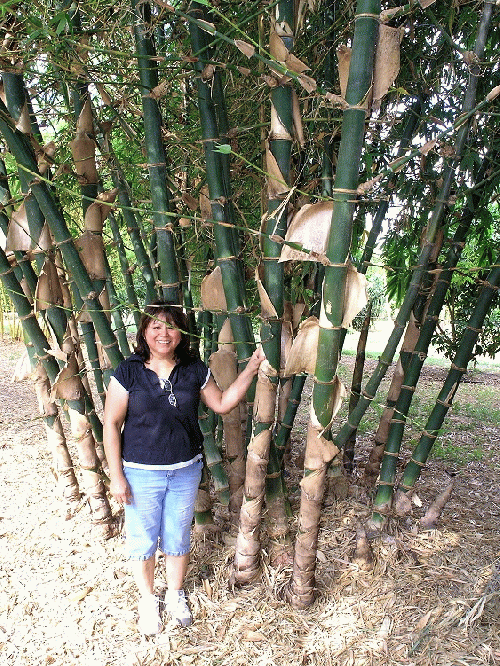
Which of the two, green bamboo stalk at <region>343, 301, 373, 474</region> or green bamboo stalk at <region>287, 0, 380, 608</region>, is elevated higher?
green bamboo stalk at <region>287, 0, 380, 608</region>

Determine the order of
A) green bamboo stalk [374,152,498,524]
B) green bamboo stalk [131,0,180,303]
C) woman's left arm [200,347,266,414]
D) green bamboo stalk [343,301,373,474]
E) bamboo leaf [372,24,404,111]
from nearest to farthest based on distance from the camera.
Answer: bamboo leaf [372,24,404,111]
green bamboo stalk [131,0,180,303]
woman's left arm [200,347,266,414]
green bamboo stalk [374,152,498,524]
green bamboo stalk [343,301,373,474]

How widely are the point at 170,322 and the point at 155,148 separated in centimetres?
47

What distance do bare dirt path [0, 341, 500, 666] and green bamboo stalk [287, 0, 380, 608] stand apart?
8.7 inches

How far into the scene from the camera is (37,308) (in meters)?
1.79

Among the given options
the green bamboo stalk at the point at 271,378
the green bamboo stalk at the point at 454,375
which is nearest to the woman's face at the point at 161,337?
the green bamboo stalk at the point at 271,378

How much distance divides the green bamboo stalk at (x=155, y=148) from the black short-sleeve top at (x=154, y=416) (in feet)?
0.78

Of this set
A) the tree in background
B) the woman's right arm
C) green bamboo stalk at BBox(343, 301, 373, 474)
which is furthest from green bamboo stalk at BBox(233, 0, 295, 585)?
green bamboo stalk at BBox(343, 301, 373, 474)

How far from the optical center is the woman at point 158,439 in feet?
4.89

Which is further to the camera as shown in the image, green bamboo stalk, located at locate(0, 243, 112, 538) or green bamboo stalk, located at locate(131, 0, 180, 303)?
green bamboo stalk, located at locate(0, 243, 112, 538)

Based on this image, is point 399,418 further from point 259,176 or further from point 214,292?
point 259,176

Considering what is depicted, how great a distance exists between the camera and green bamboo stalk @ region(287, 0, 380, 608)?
1025 mm

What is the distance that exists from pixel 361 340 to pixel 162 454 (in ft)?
3.66

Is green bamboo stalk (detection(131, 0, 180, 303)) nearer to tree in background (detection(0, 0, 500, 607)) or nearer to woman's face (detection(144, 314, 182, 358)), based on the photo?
tree in background (detection(0, 0, 500, 607))

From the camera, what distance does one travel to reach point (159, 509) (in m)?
1.57
